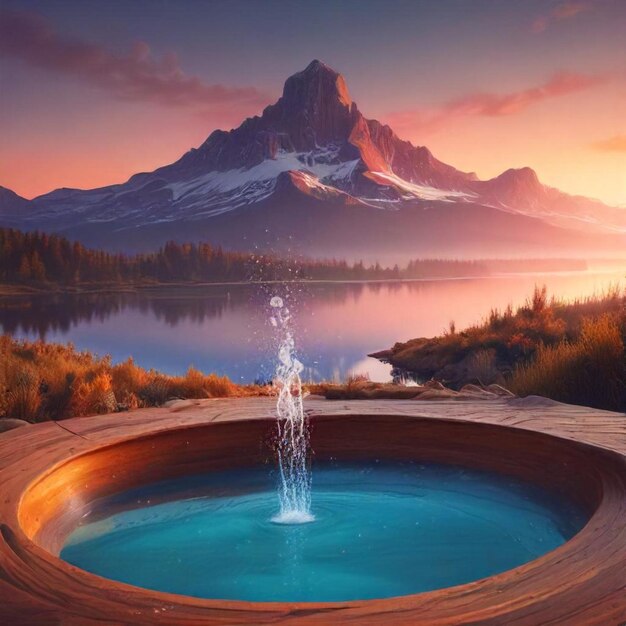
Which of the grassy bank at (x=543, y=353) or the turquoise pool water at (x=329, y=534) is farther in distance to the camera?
the grassy bank at (x=543, y=353)

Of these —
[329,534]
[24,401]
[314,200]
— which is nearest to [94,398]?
[24,401]

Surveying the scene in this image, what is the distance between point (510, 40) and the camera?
17.0m

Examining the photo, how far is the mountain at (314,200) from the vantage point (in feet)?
346

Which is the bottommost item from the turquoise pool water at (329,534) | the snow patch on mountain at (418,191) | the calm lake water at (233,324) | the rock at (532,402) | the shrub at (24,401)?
the calm lake water at (233,324)

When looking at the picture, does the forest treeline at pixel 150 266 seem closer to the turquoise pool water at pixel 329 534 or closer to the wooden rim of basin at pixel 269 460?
the wooden rim of basin at pixel 269 460

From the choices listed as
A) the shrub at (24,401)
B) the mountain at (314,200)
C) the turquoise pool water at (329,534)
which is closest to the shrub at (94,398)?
the shrub at (24,401)

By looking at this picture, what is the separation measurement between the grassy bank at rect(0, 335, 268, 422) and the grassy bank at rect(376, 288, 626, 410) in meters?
2.67

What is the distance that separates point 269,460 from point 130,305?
38.3 meters

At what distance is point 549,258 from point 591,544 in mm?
124177

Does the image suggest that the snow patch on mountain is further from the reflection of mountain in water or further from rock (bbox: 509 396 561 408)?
rock (bbox: 509 396 561 408)

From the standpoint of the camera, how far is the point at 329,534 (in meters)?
2.92

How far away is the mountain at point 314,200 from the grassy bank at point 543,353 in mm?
74733

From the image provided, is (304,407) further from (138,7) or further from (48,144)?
(48,144)

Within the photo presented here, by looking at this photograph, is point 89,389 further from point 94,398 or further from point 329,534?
point 329,534
